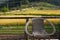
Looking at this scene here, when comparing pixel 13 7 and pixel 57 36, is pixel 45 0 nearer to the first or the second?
pixel 13 7

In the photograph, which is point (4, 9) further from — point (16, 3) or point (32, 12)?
point (32, 12)

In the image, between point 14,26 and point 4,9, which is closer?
point 14,26

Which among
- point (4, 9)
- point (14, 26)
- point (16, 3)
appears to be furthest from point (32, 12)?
point (14, 26)

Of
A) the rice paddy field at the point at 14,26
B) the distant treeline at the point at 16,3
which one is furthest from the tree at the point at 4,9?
the rice paddy field at the point at 14,26

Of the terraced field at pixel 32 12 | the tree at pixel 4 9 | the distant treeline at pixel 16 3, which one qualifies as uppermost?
the distant treeline at pixel 16 3

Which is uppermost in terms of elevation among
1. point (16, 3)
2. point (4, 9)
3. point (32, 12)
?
point (16, 3)

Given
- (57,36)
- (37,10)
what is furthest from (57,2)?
(57,36)

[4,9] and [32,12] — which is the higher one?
[4,9]

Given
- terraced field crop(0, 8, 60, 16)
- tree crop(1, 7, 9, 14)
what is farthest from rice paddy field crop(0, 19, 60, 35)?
tree crop(1, 7, 9, 14)

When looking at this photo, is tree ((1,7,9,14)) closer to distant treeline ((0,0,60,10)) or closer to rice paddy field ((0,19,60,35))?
distant treeline ((0,0,60,10))

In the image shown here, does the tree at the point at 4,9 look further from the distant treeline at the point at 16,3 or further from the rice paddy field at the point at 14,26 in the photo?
the rice paddy field at the point at 14,26

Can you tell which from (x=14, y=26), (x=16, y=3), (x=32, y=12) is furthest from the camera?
(x=32, y=12)

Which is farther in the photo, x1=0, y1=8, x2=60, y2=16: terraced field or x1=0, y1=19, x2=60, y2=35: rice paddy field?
x1=0, y1=8, x2=60, y2=16: terraced field

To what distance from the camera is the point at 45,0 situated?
435 centimetres
